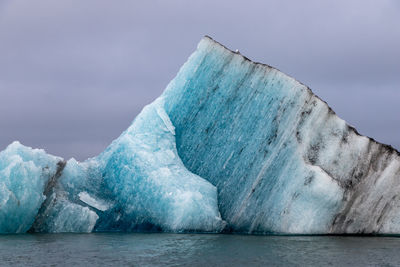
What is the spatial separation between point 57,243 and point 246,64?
8.53 meters

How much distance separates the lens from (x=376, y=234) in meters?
20.9

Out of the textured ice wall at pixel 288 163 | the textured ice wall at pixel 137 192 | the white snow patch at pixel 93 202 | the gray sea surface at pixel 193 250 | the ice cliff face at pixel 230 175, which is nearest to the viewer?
the gray sea surface at pixel 193 250

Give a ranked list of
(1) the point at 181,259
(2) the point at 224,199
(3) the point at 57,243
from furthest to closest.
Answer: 1. (2) the point at 224,199
2. (3) the point at 57,243
3. (1) the point at 181,259

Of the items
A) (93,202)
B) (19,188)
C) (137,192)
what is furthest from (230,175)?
(19,188)

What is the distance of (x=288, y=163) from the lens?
19.7 metres

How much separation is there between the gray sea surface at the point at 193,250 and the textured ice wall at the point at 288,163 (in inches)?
35.3

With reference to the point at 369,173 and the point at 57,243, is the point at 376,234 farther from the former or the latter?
the point at 57,243

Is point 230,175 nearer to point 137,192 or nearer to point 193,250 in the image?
point 137,192

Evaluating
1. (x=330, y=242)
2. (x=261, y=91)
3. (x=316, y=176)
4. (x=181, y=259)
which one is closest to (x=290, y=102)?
(x=261, y=91)

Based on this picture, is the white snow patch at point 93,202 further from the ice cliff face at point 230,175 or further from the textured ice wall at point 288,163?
the textured ice wall at point 288,163

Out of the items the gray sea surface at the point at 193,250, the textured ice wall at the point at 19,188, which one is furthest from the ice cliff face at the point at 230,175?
the gray sea surface at the point at 193,250

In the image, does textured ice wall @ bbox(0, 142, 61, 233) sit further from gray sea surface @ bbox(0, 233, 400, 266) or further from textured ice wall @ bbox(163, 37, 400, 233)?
textured ice wall @ bbox(163, 37, 400, 233)

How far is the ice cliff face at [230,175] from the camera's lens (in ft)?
64.8

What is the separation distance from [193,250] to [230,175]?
5.58 m
